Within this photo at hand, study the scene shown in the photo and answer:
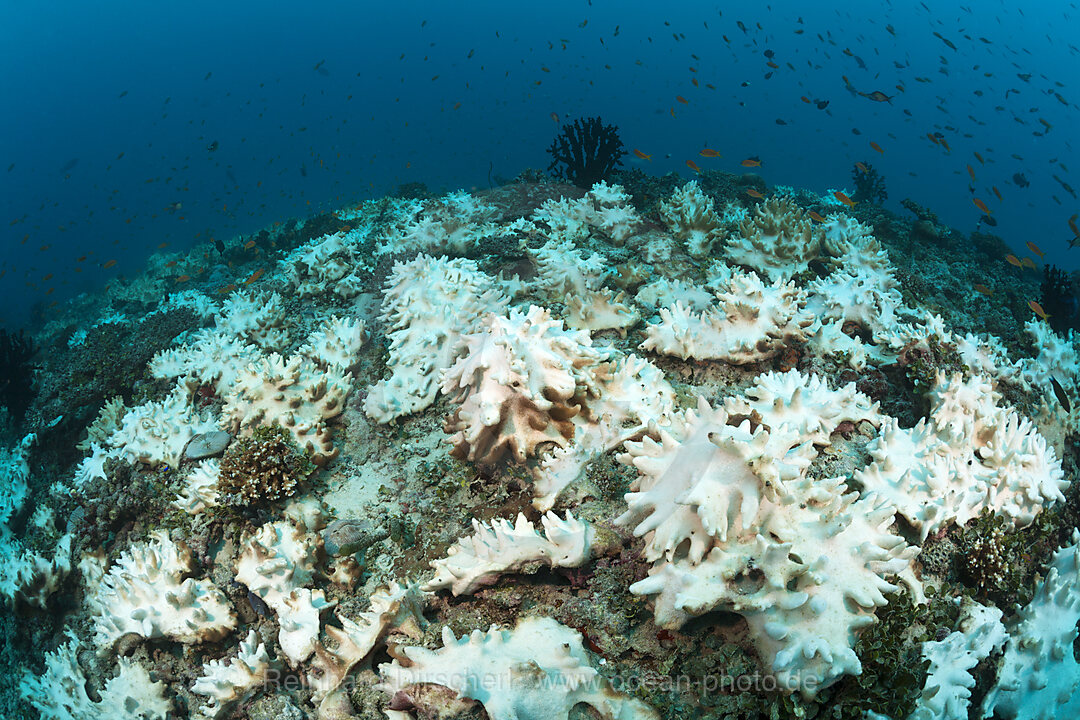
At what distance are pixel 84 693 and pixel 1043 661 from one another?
7.09 meters

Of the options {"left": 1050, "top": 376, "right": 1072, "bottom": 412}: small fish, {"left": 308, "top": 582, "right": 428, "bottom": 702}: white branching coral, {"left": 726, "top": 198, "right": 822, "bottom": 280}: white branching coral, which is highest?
{"left": 726, "top": 198, "right": 822, "bottom": 280}: white branching coral

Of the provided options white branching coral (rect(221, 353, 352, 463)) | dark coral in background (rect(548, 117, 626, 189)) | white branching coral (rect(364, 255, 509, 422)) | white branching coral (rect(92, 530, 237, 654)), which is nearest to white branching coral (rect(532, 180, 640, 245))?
white branching coral (rect(364, 255, 509, 422))

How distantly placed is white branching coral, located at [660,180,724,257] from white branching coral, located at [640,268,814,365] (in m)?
2.78

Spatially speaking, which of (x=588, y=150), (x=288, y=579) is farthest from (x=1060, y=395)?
(x=588, y=150)

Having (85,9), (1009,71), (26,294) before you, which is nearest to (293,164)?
(85,9)

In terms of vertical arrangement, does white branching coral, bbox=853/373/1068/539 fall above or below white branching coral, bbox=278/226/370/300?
below

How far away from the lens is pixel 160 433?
5.62 m

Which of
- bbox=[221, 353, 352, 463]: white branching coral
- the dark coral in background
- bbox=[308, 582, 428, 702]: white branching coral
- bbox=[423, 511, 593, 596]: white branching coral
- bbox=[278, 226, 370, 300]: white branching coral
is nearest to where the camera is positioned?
bbox=[308, 582, 428, 702]: white branching coral

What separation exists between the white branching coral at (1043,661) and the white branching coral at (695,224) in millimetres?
5605

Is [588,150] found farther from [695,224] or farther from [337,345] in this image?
[337,345]

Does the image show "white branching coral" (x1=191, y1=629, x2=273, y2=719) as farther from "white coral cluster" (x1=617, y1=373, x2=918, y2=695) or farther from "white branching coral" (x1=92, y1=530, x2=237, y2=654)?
"white coral cluster" (x1=617, y1=373, x2=918, y2=695)

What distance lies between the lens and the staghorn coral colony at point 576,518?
2605 millimetres

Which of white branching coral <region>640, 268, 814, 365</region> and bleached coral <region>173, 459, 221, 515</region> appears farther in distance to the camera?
white branching coral <region>640, 268, 814, 365</region>

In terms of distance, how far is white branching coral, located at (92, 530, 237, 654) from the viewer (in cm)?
381
